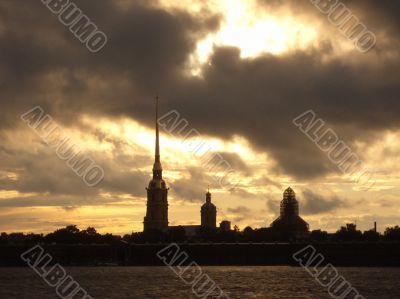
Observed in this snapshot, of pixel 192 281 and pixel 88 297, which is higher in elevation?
pixel 192 281

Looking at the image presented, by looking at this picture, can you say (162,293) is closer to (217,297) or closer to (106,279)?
(217,297)

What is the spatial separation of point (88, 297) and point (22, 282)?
4912cm

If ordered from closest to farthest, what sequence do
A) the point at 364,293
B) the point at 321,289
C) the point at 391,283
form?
the point at 364,293 < the point at 321,289 < the point at 391,283

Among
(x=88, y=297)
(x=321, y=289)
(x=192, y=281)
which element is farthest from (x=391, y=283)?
(x=88, y=297)

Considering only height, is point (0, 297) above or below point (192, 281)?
below

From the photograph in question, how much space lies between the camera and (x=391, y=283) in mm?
175000

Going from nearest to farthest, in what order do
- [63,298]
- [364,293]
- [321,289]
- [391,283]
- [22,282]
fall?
[63,298]
[364,293]
[321,289]
[391,283]
[22,282]

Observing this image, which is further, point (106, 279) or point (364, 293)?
point (106, 279)

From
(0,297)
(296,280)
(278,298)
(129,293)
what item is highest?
(296,280)

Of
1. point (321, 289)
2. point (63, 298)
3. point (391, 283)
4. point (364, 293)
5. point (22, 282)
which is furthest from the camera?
point (22, 282)

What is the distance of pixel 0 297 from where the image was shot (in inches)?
5694

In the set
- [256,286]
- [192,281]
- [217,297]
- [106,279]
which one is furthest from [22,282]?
[217,297]

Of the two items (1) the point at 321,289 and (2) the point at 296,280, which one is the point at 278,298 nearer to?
(1) the point at 321,289

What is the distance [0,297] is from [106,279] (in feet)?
173
